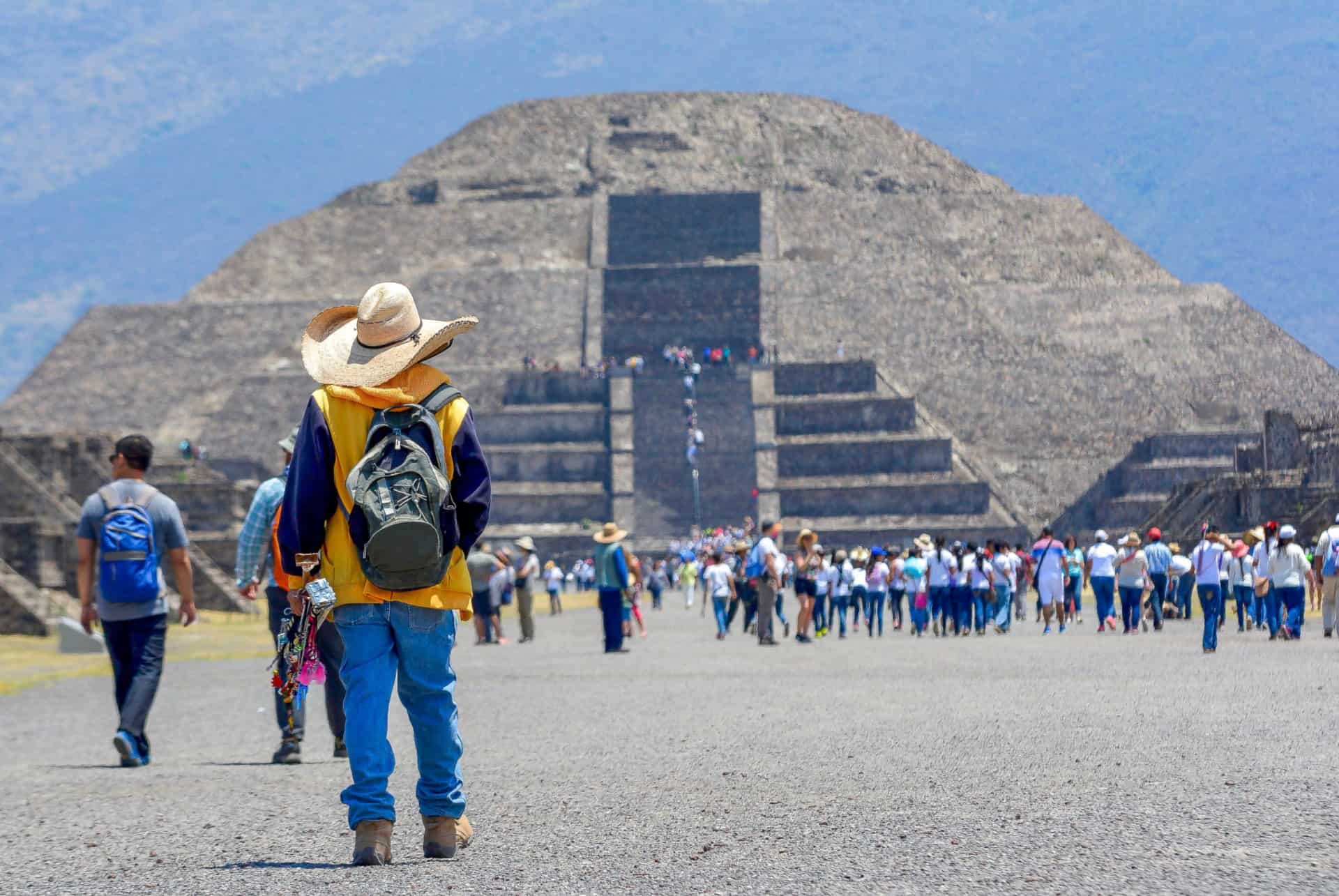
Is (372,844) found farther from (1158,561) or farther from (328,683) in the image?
(1158,561)

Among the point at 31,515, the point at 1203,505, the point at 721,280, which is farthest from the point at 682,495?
the point at 31,515

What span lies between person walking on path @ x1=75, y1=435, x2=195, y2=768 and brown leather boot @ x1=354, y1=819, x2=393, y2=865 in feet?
14.1

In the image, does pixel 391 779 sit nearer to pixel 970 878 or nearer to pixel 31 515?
pixel 970 878

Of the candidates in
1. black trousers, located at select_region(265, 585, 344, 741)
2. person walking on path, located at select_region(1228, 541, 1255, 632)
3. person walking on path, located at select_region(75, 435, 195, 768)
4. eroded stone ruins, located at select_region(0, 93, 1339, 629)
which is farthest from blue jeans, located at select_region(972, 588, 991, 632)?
eroded stone ruins, located at select_region(0, 93, 1339, 629)

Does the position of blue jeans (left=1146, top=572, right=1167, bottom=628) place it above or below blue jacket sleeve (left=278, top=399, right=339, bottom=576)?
below

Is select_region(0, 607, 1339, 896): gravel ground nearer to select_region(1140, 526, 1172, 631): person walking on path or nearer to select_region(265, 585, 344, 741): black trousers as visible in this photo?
select_region(265, 585, 344, 741): black trousers

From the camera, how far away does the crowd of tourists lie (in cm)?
2022

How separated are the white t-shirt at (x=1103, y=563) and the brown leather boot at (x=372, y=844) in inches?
703

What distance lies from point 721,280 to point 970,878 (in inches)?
2745

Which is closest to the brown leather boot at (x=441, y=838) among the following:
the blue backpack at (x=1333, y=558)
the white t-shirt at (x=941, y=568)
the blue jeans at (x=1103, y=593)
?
the blue backpack at (x=1333, y=558)

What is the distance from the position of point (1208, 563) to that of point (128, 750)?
1270cm

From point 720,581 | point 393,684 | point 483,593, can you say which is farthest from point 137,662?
point 720,581

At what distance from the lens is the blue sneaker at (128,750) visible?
1035cm

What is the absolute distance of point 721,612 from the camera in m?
26.5
